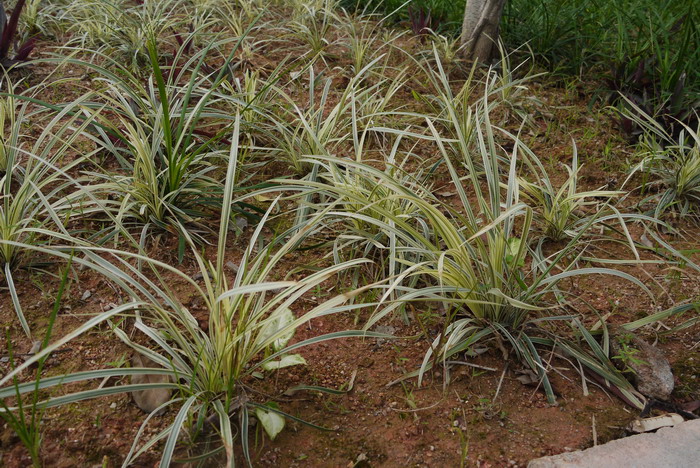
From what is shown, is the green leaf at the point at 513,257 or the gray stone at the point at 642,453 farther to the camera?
the green leaf at the point at 513,257

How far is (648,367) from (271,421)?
1.11 m

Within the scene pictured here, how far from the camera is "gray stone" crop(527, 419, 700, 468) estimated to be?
144 centimetres

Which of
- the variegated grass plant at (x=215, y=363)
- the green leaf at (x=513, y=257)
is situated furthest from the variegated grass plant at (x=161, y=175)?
the green leaf at (x=513, y=257)

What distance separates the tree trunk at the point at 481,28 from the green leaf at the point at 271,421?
2.35m

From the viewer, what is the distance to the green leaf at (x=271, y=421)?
150cm

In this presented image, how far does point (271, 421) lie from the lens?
152 centimetres

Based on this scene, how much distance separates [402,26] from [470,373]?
2902 millimetres

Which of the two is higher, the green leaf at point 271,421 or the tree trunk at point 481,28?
the tree trunk at point 481,28

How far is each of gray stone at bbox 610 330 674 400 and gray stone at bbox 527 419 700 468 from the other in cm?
19

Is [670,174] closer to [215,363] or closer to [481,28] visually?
[481,28]

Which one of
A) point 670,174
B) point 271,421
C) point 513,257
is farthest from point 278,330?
point 670,174

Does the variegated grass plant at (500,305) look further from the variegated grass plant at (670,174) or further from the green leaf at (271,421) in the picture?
the variegated grass plant at (670,174)

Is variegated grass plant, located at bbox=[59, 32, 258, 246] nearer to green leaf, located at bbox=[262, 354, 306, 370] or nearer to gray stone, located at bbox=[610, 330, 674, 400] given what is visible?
green leaf, located at bbox=[262, 354, 306, 370]

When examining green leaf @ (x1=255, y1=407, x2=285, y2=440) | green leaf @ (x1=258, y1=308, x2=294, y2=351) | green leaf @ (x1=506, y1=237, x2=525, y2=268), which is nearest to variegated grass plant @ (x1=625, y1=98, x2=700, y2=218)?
green leaf @ (x1=506, y1=237, x2=525, y2=268)
